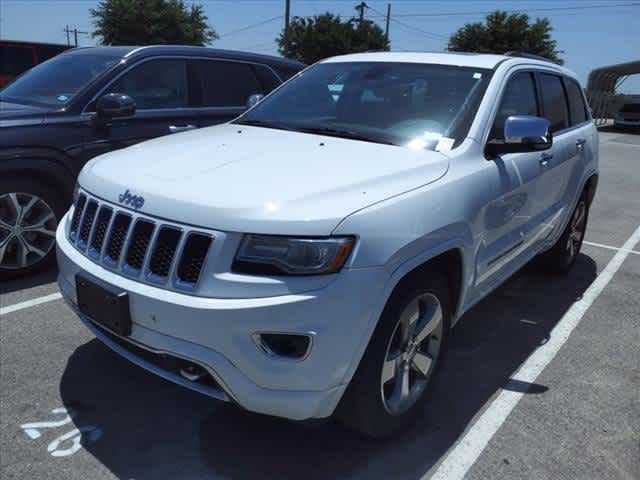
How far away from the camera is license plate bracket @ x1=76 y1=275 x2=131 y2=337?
7.41ft

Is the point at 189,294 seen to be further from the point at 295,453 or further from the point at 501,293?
the point at 501,293

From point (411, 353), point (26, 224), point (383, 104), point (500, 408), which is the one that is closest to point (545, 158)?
point (383, 104)

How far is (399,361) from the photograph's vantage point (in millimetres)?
2547

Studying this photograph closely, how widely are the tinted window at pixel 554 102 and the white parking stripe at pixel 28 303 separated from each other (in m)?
3.75

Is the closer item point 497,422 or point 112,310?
point 112,310

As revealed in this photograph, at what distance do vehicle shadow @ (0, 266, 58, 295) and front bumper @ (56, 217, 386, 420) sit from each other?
2.50 meters

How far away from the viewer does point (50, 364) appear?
3217mm

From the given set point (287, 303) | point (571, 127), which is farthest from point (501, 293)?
point (287, 303)

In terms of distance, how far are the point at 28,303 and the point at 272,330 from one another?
2.70 meters

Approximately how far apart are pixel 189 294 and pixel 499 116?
2117 millimetres

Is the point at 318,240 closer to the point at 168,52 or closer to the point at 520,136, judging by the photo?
the point at 520,136

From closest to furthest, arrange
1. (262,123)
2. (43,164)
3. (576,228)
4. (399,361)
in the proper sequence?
(399,361), (262,123), (43,164), (576,228)

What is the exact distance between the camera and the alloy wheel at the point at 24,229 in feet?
13.7

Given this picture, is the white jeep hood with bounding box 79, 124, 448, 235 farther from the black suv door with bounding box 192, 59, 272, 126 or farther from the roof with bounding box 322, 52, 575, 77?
the black suv door with bounding box 192, 59, 272, 126
